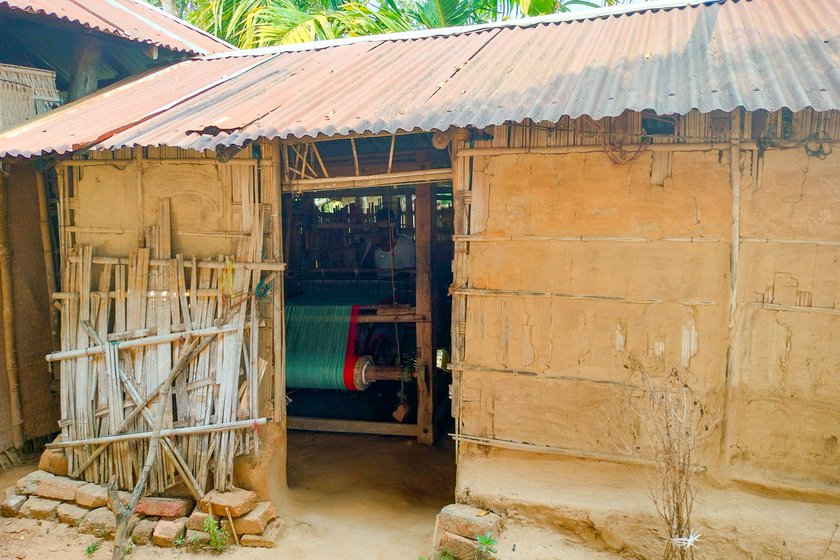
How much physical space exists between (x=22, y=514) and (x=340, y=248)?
15.1 feet

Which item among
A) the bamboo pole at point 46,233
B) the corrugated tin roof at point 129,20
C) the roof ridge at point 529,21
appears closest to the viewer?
the corrugated tin roof at point 129,20

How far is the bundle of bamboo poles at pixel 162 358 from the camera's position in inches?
191

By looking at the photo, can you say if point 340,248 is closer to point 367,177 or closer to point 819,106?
point 367,177

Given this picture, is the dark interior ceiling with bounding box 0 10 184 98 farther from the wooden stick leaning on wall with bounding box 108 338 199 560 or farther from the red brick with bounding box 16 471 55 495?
the red brick with bounding box 16 471 55 495

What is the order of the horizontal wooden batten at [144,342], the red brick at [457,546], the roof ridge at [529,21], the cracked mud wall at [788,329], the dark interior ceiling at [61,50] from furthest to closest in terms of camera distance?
1. the dark interior ceiling at [61,50]
2. the roof ridge at [529,21]
3. the horizontal wooden batten at [144,342]
4. the red brick at [457,546]
5. the cracked mud wall at [788,329]

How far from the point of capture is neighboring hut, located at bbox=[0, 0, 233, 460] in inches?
228

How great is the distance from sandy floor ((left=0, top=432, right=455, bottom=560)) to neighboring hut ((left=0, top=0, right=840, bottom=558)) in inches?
19.3

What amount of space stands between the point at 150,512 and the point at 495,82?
4382 mm

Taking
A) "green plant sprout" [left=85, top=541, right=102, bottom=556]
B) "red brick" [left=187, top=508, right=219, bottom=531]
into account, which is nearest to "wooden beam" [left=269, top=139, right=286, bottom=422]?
"red brick" [left=187, top=508, right=219, bottom=531]

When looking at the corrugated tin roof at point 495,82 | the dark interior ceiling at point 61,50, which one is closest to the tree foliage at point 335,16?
the dark interior ceiling at point 61,50

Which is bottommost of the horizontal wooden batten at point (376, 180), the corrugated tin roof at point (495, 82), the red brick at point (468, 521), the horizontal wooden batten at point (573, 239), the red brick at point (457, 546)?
the red brick at point (457, 546)

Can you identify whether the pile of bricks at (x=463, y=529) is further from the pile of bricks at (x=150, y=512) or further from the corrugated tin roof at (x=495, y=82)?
the corrugated tin roof at (x=495, y=82)

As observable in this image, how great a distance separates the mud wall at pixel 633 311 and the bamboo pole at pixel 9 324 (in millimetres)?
4459

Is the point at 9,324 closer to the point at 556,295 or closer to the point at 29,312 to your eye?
the point at 29,312
